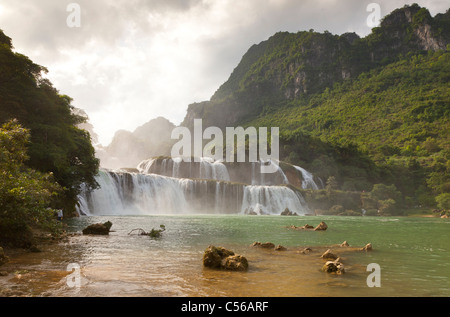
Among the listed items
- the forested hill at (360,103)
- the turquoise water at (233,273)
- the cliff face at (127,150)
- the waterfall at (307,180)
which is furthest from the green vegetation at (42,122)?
the cliff face at (127,150)

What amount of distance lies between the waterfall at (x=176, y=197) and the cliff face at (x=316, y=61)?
275 ft

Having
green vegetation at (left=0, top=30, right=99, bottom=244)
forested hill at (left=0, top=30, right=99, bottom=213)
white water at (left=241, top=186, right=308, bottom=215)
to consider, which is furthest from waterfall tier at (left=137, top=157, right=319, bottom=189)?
forested hill at (left=0, top=30, right=99, bottom=213)

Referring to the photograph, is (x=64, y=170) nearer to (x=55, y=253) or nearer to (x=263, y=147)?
(x=55, y=253)

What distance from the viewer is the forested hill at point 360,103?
5812 centimetres

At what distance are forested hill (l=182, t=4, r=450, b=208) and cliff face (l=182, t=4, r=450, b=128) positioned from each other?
1.32 feet

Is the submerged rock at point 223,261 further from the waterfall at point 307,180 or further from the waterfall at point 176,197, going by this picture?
the waterfall at point 307,180

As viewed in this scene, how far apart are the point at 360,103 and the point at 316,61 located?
4175cm

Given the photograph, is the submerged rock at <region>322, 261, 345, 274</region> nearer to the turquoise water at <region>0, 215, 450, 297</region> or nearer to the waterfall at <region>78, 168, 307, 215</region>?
the turquoise water at <region>0, 215, 450, 297</region>

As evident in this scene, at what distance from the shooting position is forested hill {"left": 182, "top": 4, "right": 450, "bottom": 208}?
58125mm

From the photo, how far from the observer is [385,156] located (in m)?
65.1

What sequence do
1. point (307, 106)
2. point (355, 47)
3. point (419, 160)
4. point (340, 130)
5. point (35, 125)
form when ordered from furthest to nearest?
1. point (355, 47)
2. point (307, 106)
3. point (340, 130)
4. point (419, 160)
5. point (35, 125)

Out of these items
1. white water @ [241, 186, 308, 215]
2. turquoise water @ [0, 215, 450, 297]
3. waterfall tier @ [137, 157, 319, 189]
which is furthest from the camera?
waterfall tier @ [137, 157, 319, 189]
